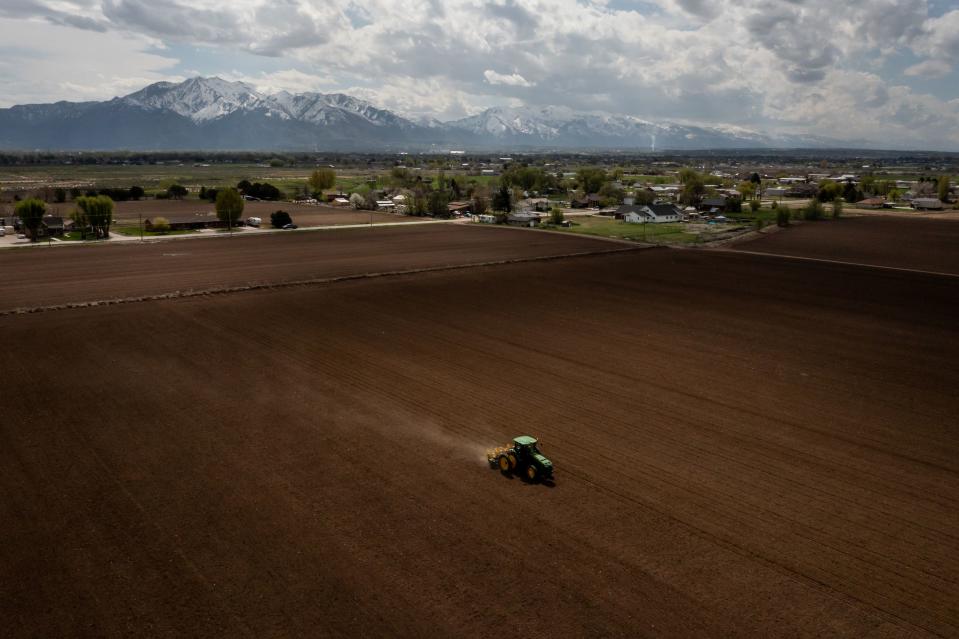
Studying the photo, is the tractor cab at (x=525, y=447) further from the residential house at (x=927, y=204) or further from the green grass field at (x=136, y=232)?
the residential house at (x=927, y=204)

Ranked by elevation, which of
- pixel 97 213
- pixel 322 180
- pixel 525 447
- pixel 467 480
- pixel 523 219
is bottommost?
pixel 467 480

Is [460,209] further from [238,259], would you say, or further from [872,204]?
[872,204]

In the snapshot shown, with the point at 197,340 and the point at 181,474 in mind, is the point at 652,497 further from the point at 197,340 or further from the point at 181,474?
the point at 197,340

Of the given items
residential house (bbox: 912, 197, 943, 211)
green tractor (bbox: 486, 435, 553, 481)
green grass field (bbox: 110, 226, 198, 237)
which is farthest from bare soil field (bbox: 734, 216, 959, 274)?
green grass field (bbox: 110, 226, 198, 237)

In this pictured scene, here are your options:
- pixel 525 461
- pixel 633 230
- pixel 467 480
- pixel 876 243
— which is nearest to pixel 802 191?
pixel 876 243

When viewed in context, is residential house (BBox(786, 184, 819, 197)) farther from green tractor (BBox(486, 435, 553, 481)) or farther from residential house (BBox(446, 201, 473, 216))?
green tractor (BBox(486, 435, 553, 481))
